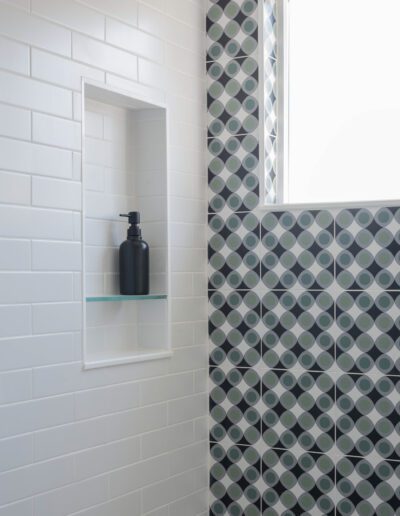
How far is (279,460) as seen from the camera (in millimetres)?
2396

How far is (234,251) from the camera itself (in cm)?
250

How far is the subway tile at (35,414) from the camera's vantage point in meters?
1.79

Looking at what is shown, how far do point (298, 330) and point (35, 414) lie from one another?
0.91 m

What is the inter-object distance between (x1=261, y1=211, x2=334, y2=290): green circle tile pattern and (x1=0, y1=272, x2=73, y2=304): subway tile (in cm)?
75

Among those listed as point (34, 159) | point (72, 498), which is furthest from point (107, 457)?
point (34, 159)

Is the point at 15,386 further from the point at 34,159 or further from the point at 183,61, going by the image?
the point at 183,61

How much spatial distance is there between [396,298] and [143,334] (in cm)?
83

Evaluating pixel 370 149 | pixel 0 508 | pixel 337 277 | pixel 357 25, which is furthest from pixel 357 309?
pixel 0 508

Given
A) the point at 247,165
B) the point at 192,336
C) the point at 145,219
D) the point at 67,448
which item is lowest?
the point at 67,448

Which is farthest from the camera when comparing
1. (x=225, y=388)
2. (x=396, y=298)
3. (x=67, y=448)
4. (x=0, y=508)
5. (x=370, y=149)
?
(x=225, y=388)

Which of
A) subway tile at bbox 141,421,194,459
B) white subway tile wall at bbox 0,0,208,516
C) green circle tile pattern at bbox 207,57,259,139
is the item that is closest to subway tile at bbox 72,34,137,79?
white subway tile wall at bbox 0,0,208,516

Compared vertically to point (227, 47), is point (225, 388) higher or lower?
lower

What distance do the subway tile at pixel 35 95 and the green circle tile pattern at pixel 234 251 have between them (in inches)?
29.9

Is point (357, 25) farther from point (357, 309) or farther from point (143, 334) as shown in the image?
point (143, 334)
